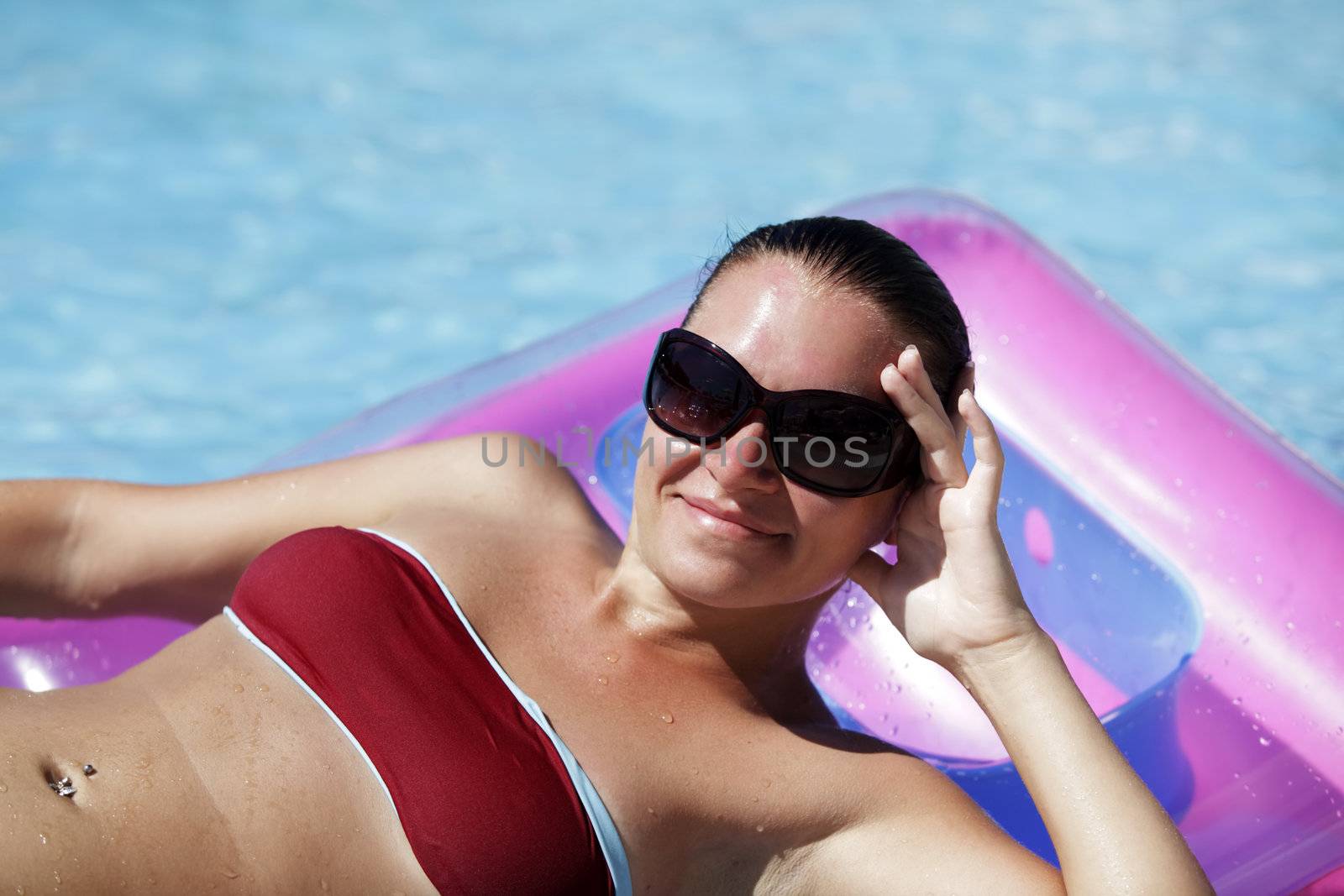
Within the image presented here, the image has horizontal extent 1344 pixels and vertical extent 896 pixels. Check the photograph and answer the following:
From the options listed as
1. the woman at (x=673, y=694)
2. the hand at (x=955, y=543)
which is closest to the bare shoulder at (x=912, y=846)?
the woman at (x=673, y=694)

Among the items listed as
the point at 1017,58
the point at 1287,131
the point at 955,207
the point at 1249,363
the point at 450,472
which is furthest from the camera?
the point at 1017,58

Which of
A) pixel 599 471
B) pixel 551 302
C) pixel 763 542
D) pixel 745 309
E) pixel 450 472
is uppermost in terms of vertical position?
pixel 745 309

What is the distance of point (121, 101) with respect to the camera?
543cm

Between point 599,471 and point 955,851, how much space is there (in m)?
1.25

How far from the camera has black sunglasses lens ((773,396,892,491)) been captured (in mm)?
1784

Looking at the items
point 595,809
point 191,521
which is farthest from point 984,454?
point 191,521

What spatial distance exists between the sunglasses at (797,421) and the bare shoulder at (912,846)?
0.41 m

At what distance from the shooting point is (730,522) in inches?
72.2

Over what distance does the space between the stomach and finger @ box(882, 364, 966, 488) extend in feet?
2.68

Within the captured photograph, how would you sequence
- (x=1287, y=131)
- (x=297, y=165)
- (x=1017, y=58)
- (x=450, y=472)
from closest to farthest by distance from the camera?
1. (x=450, y=472)
2. (x=297, y=165)
3. (x=1287, y=131)
4. (x=1017, y=58)

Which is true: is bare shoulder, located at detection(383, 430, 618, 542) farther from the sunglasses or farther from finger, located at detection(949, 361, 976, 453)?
finger, located at detection(949, 361, 976, 453)

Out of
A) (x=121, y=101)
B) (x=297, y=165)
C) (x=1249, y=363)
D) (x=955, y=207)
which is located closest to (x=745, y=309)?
(x=955, y=207)

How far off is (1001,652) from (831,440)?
366 mm

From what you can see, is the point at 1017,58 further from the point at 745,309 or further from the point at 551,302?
the point at 745,309
